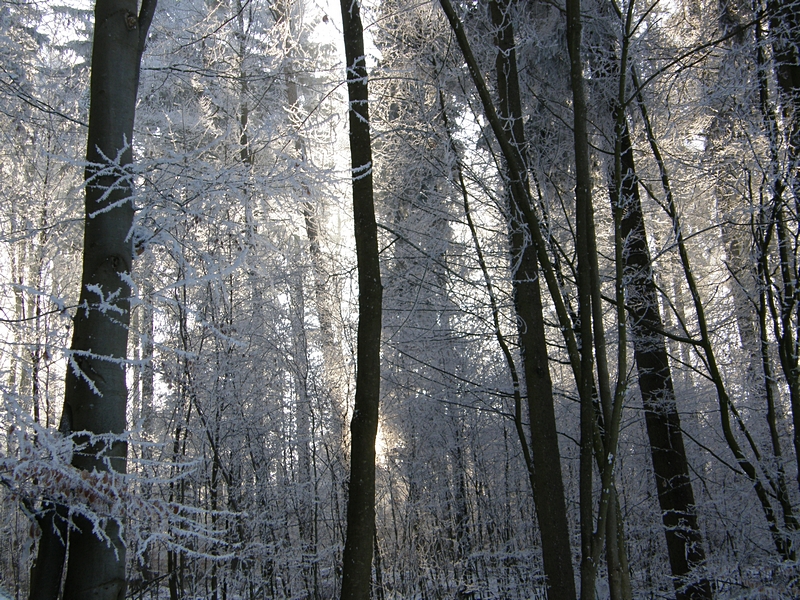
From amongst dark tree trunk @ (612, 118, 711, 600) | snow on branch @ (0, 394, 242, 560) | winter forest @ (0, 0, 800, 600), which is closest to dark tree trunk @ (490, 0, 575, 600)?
winter forest @ (0, 0, 800, 600)

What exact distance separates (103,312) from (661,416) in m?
5.75

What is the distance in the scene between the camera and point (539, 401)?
4289 mm

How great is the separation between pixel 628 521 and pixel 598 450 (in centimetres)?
647

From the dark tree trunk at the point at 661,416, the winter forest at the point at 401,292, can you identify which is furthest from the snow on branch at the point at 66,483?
the dark tree trunk at the point at 661,416

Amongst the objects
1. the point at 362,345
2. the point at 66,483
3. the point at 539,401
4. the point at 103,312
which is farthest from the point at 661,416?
the point at 66,483

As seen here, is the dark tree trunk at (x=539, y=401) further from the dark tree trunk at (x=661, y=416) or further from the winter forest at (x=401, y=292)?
the dark tree trunk at (x=661, y=416)

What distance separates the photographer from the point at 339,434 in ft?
23.7

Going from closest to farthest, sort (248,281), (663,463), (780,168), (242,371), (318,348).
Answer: (780,168) → (663,463) → (242,371) → (248,281) → (318,348)

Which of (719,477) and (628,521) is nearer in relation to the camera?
(628,521)

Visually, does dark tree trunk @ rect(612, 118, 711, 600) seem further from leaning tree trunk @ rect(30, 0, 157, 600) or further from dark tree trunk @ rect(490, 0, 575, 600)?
leaning tree trunk @ rect(30, 0, 157, 600)

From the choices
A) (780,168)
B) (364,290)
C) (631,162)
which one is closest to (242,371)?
(364,290)

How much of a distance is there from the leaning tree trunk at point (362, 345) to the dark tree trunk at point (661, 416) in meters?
3.03

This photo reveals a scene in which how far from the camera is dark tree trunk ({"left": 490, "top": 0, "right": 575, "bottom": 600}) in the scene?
409 cm

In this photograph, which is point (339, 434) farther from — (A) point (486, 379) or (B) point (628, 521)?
(B) point (628, 521)
